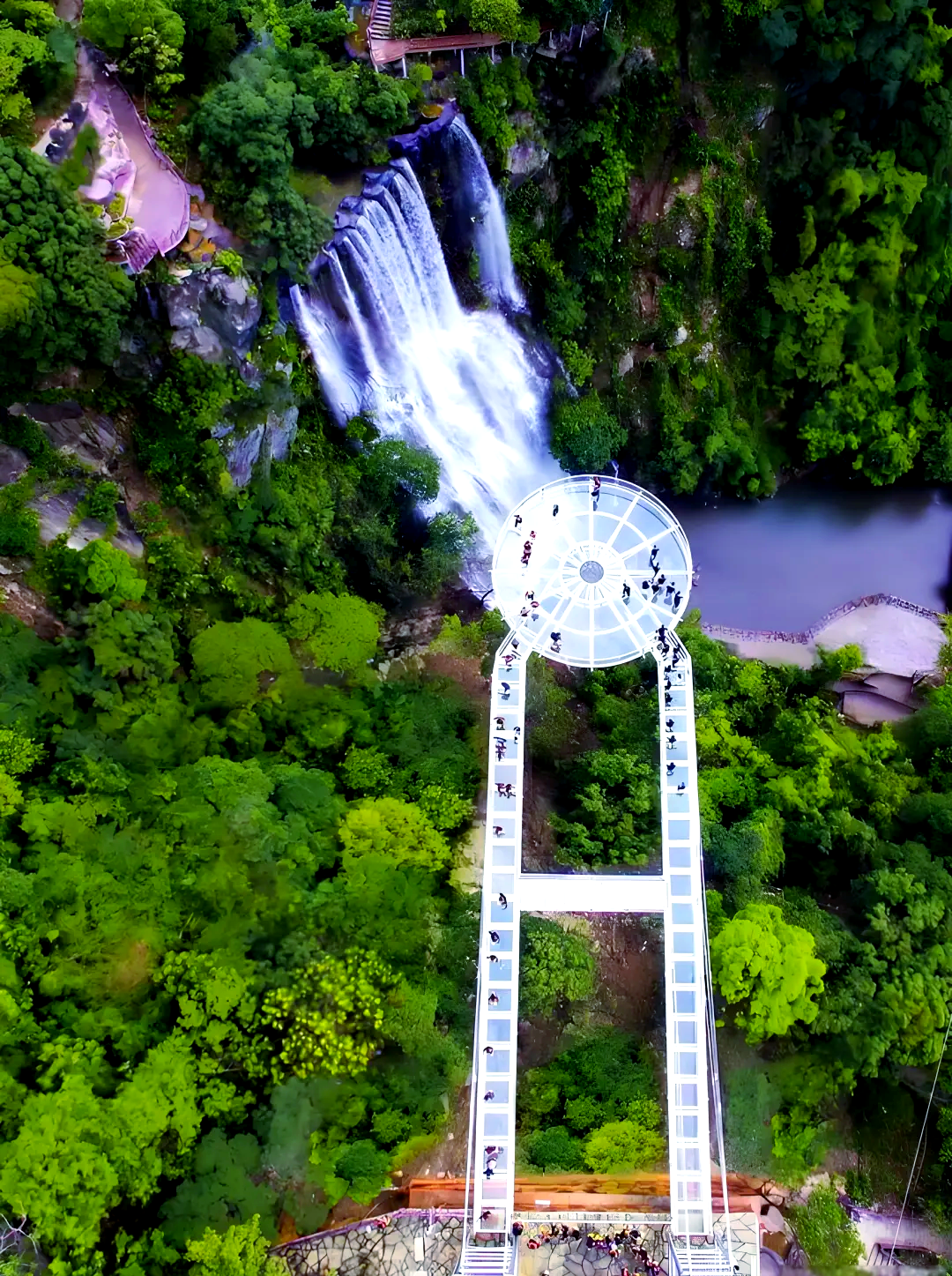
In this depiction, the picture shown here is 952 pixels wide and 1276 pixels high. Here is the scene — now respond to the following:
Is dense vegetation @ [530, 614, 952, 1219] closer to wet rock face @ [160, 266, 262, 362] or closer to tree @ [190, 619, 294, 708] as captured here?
tree @ [190, 619, 294, 708]

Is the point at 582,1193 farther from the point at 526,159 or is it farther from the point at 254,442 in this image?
the point at 526,159

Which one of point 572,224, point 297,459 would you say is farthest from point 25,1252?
point 572,224

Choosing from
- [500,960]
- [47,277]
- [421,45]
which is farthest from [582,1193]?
[421,45]

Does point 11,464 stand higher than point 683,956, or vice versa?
point 11,464

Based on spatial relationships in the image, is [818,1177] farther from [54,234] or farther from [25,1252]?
[54,234]

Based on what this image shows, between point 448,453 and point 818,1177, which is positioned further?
point 448,453

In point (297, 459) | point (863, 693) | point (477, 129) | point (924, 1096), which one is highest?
point (477, 129)
